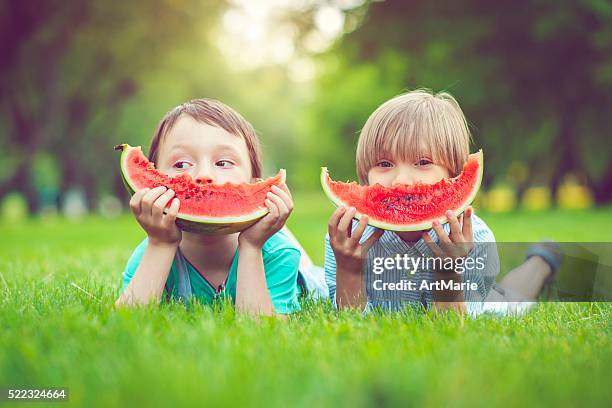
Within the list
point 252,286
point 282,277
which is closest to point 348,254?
point 282,277

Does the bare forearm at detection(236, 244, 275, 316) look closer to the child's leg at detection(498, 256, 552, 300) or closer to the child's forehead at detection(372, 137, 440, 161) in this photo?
the child's forehead at detection(372, 137, 440, 161)

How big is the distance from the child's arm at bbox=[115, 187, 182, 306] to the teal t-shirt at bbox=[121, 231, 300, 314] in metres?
0.25

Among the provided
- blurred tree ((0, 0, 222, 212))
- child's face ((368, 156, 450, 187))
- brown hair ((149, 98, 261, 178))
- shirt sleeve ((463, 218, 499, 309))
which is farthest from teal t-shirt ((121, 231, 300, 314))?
blurred tree ((0, 0, 222, 212))

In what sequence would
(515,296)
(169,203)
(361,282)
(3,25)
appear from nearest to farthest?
1. (169,203)
2. (361,282)
3. (515,296)
4. (3,25)

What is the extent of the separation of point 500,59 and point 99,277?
13813 millimetres

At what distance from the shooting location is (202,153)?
3.09 m

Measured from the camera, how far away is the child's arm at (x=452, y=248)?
9.59 ft

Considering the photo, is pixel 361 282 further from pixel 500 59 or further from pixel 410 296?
pixel 500 59

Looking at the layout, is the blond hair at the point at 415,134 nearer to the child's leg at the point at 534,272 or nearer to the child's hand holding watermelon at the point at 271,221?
the child's hand holding watermelon at the point at 271,221

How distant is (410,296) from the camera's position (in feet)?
11.0

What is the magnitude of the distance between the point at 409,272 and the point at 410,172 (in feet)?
1.93

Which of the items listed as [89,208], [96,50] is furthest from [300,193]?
[96,50]

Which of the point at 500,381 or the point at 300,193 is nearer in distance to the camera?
the point at 500,381

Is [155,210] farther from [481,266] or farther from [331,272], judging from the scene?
[481,266]
